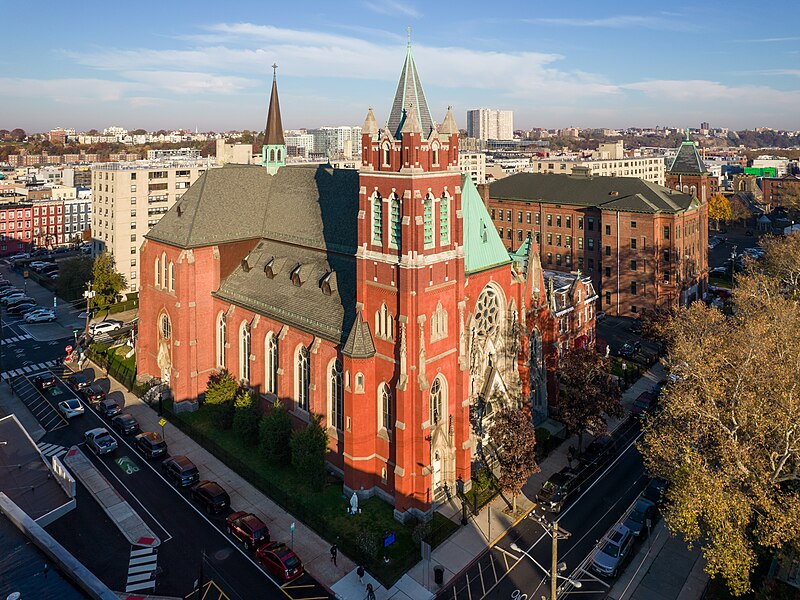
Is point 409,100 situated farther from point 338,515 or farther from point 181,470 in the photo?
point 181,470

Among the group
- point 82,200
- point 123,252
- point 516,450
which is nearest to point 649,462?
point 516,450

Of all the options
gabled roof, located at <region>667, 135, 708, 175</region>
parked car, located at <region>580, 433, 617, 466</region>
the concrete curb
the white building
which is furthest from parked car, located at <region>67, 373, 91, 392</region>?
the white building

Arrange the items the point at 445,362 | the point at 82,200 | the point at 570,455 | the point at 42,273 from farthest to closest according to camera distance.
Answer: the point at 82,200, the point at 42,273, the point at 570,455, the point at 445,362

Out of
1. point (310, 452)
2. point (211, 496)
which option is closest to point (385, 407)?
point (310, 452)

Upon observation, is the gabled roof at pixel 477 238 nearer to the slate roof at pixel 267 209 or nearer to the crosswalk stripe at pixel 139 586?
the slate roof at pixel 267 209

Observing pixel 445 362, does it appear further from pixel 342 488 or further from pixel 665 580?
pixel 665 580

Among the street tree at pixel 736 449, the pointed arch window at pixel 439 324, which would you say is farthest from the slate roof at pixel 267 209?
the street tree at pixel 736 449
